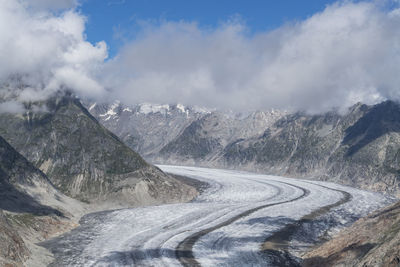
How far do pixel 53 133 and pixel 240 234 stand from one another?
209 feet

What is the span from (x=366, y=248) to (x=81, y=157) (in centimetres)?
7342

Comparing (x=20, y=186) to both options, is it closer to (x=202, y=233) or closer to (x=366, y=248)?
(x=202, y=233)

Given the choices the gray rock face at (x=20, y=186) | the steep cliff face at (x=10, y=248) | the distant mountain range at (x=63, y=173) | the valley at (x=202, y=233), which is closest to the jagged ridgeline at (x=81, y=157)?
the distant mountain range at (x=63, y=173)

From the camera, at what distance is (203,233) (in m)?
56.6

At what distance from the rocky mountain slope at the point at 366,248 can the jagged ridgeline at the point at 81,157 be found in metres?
50.8

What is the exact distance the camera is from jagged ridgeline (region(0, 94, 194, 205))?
294 ft

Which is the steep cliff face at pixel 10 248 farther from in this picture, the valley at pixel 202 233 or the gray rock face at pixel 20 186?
the gray rock face at pixel 20 186

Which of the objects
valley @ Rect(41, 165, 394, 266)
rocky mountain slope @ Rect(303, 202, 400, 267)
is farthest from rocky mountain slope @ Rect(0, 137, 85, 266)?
rocky mountain slope @ Rect(303, 202, 400, 267)

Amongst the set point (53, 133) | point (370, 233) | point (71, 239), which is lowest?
point (71, 239)

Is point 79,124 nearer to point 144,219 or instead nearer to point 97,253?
point 144,219

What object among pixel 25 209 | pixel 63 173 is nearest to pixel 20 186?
pixel 25 209

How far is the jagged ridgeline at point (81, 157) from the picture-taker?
89500 millimetres

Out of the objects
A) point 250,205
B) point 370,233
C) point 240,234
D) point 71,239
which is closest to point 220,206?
point 250,205

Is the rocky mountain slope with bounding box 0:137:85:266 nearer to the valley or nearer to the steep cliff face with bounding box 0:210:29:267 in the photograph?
the steep cliff face with bounding box 0:210:29:267
